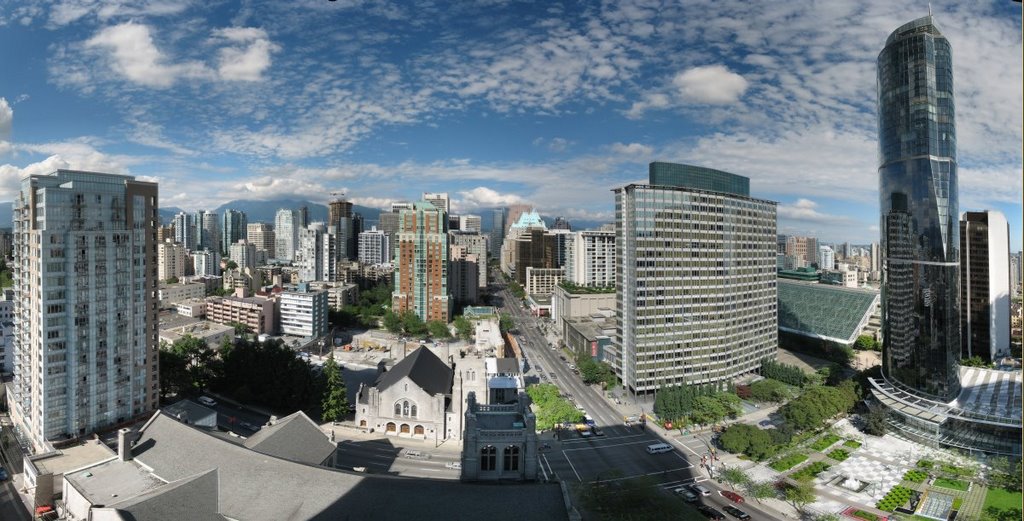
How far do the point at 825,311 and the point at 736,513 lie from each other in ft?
185

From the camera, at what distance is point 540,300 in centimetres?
12250

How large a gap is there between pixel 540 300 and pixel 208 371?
259 feet

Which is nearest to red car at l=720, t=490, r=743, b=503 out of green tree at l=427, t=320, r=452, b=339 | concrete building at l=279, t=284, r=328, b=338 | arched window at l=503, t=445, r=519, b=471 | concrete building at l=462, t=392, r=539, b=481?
concrete building at l=462, t=392, r=539, b=481

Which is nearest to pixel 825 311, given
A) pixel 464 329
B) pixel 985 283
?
pixel 985 283

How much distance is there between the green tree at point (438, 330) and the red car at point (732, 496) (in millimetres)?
59421

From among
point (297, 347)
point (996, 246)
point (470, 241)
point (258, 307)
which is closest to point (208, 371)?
point (297, 347)

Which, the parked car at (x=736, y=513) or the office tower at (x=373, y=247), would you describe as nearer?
the parked car at (x=736, y=513)

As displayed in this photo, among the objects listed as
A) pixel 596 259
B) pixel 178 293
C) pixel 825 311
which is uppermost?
pixel 596 259

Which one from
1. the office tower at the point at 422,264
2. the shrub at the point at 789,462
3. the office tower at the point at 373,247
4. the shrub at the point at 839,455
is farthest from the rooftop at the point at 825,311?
the office tower at the point at 373,247

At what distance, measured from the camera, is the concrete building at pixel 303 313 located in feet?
285

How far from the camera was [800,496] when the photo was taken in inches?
1284

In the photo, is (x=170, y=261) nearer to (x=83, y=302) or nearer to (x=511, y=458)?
(x=83, y=302)

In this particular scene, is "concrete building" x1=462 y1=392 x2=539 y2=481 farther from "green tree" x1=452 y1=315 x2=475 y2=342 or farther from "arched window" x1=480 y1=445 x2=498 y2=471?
"green tree" x1=452 y1=315 x2=475 y2=342

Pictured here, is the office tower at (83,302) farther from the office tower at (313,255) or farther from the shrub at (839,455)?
the office tower at (313,255)
